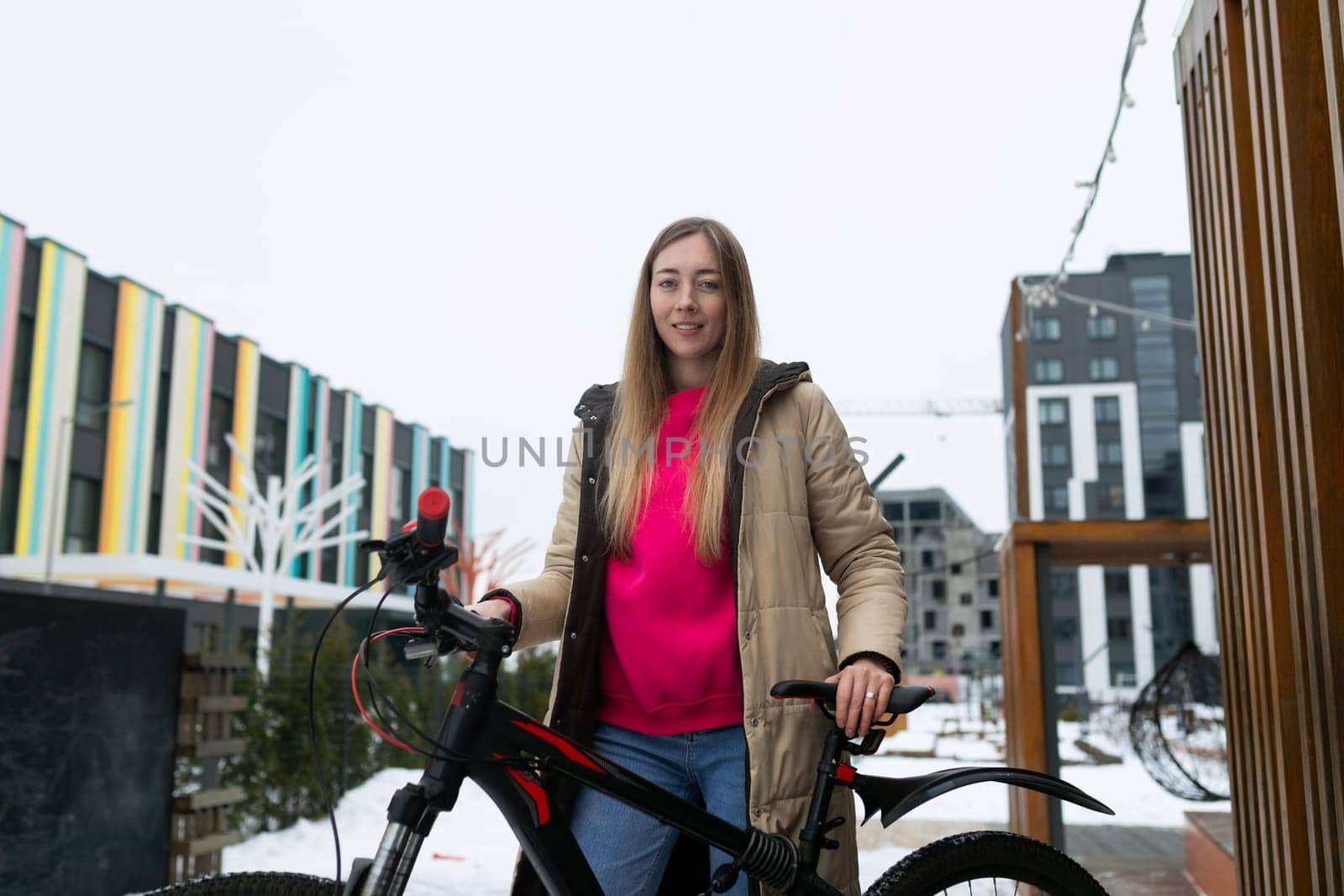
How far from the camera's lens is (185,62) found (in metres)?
23.7

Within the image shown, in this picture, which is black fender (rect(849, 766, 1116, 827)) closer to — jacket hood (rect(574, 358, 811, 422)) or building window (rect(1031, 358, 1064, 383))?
jacket hood (rect(574, 358, 811, 422))

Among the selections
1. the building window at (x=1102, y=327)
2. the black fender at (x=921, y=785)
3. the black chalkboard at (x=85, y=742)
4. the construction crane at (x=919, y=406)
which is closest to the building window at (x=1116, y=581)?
the building window at (x=1102, y=327)

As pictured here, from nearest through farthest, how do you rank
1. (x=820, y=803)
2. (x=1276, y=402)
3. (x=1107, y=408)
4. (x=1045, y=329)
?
(x=820, y=803) < (x=1276, y=402) < (x=1045, y=329) < (x=1107, y=408)

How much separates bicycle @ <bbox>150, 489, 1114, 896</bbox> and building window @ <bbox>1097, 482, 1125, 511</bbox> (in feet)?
12.9

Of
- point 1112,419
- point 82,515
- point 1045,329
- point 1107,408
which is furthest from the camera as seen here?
point 82,515

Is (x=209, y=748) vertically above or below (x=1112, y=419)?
below

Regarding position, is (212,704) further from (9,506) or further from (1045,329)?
(9,506)

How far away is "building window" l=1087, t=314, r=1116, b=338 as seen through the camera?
7.72 m

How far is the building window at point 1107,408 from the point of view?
25.8 feet

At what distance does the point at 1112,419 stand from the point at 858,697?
7.14 m

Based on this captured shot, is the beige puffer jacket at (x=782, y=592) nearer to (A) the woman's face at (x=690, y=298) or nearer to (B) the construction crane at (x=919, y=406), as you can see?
(A) the woman's face at (x=690, y=298)

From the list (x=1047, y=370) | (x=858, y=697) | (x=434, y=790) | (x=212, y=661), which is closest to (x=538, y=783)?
(x=434, y=790)

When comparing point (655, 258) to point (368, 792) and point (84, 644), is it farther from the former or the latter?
point (368, 792)

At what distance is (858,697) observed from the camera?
143 centimetres
